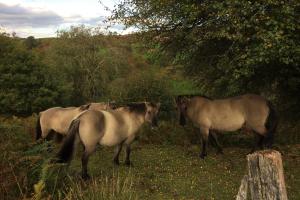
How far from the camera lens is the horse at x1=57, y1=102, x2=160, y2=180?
10289 millimetres

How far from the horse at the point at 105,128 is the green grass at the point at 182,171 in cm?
59

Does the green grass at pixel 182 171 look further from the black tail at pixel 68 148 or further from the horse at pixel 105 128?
the horse at pixel 105 128

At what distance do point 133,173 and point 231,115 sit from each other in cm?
381

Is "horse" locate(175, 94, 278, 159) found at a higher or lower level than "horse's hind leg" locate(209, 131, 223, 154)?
higher

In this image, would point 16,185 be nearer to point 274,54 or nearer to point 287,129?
point 274,54

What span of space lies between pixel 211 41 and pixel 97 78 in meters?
34.3

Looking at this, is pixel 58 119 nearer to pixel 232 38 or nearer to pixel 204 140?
pixel 204 140

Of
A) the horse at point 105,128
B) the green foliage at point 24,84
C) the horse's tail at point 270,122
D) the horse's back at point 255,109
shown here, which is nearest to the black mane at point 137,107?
the horse at point 105,128

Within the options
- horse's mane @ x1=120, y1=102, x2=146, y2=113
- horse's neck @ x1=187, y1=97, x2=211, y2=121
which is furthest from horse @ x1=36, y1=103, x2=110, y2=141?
horse's neck @ x1=187, y1=97, x2=211, y2=121

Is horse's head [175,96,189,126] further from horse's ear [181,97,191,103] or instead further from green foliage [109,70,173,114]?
green foliage [109,70,173,114]

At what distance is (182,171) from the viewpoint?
1148 centimetres

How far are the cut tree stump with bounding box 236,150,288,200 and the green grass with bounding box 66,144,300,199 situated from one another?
10.2 ft

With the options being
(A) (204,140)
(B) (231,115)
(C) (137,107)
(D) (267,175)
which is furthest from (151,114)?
(D) (267,175)

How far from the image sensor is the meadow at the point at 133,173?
8039mm
